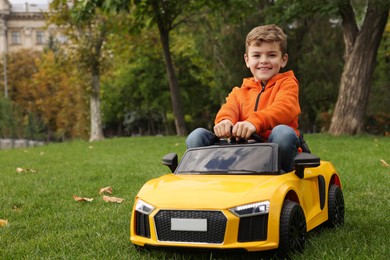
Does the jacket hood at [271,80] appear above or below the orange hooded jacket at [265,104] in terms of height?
A: above

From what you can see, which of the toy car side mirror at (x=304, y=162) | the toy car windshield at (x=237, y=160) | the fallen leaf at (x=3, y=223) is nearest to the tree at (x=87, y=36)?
the fallen leaf at (x=3, y=223)

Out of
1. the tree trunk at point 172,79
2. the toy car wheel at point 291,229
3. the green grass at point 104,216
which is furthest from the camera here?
the tree trunk at point 172,79

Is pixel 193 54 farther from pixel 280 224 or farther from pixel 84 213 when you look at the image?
pixel 280 224

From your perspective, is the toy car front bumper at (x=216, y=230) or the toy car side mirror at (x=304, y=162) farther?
the toy car side mirror at (x=304, y=162)

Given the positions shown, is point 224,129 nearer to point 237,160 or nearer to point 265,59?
point 237,160

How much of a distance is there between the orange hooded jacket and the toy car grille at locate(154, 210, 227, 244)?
3.62 ft

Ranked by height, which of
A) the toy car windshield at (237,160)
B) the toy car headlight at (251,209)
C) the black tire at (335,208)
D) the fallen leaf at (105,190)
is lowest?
the fallen leaf at (105,190)

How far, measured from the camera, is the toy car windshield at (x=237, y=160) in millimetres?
3975

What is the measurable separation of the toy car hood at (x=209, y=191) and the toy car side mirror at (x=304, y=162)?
0.27 metres

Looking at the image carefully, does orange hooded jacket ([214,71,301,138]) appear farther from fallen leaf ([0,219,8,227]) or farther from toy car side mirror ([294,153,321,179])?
fallen leaf ([0,219,8,227])

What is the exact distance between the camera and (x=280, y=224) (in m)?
3.48

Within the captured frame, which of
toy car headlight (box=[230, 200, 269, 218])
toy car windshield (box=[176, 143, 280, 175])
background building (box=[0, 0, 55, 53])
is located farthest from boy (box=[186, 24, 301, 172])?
background building (box=[0, 0, 55, 53])

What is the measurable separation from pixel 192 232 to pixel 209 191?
0.96ft

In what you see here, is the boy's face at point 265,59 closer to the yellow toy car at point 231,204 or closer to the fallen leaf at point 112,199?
the yellow toy car at point 231,204
